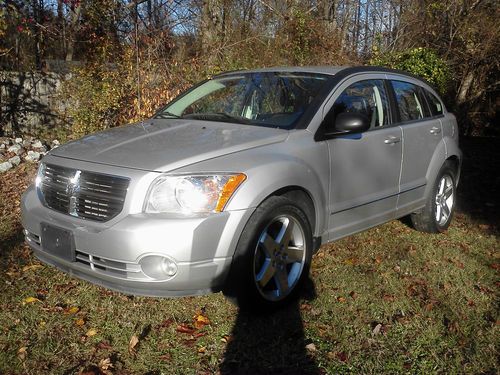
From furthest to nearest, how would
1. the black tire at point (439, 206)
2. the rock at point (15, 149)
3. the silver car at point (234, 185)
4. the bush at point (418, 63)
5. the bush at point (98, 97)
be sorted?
the bush at point (418, 63), the rock at point (15, 149), the bush at point (98, 97), the black tire at point (439, 206), the silver car at point (234, 185)

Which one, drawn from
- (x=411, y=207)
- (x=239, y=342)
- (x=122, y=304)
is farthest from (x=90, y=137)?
(x=411, y=207)

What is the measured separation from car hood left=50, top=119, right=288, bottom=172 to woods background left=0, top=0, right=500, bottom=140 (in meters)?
4.74

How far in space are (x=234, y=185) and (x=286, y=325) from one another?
1.07 m

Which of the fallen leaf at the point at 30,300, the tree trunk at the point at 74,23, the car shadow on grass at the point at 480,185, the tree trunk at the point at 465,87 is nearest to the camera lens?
the fallen leaf at the point at 30,300

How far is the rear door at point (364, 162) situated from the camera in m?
3.99

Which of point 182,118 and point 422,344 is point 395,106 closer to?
point 182,118

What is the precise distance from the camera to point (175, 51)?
909 centimetres

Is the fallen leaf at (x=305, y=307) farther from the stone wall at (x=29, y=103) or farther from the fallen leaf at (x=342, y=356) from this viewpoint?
the stone wall at (x=29, y=103)

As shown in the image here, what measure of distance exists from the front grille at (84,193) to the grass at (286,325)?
0.79 metres

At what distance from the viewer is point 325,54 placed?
10.3 metres

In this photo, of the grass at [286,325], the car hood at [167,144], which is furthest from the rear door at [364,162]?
the car hood at [167,144]

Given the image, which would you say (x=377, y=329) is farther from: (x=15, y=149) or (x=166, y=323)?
(x=15, y=149)

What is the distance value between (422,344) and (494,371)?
1.42 feet

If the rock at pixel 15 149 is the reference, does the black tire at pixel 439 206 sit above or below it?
above
